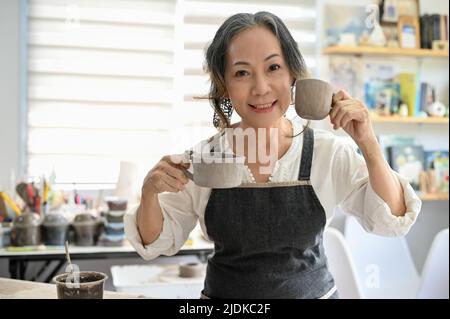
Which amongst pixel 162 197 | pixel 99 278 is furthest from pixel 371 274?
pixel 99 278

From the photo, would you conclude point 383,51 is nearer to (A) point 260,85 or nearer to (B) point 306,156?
(B) point 306,156

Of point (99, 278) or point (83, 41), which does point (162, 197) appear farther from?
point (83, 41)

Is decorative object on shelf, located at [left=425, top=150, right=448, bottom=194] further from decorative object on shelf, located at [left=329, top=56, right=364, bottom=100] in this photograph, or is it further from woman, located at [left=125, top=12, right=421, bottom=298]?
woman, located at [left=125, top=12, right=421, bottom=298]

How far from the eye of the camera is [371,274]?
2.83m

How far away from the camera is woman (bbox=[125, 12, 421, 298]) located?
109 cm

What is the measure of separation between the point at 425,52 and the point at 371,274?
1268mm

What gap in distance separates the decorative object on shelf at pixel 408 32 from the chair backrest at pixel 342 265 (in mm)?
1427

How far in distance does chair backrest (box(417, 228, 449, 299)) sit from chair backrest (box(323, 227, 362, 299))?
61 cm

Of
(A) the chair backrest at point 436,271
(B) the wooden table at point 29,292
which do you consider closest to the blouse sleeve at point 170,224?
(B) the wooden table at point 29,292

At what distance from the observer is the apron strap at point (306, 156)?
1209 mm

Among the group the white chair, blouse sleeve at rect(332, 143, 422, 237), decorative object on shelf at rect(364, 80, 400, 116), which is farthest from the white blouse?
decorative object on shelf at rect(364, 80, 400, 116)

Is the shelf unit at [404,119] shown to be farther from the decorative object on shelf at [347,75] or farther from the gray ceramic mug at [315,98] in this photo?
the gray ceramic mug at [315,98]

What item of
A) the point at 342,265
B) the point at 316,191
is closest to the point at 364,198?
the point at 316,191

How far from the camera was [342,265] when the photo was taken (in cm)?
216
